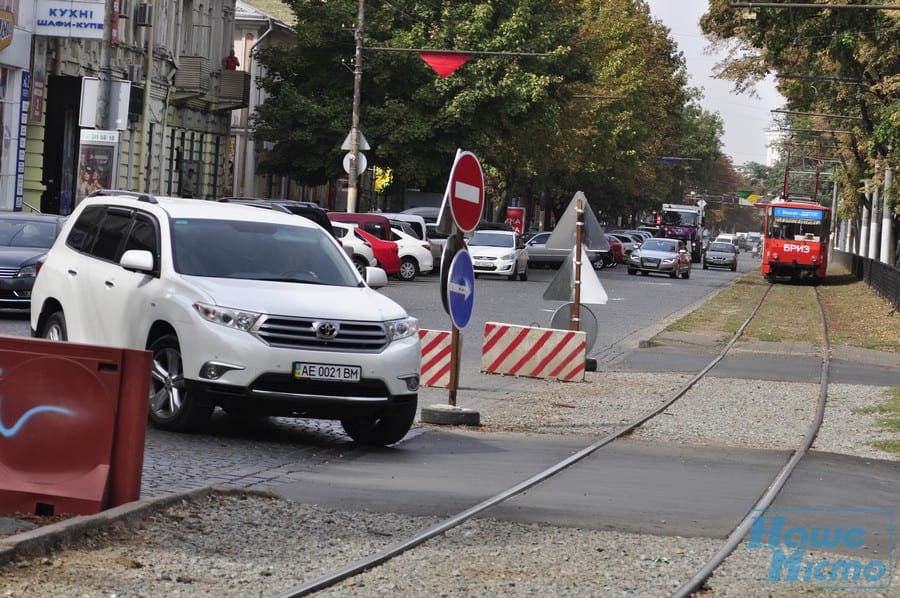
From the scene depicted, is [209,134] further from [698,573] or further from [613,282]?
[698,573]

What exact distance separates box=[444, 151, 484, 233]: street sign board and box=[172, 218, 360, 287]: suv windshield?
1.37 meters

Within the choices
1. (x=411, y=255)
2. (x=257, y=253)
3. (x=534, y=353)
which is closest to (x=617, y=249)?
(x=411, y=255)

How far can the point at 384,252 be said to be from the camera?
1702 inches

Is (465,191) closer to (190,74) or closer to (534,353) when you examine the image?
(534,353)

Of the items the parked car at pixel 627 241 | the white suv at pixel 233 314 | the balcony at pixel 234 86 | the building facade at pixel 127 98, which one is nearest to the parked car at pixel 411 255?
the building facade at pixel 127 98

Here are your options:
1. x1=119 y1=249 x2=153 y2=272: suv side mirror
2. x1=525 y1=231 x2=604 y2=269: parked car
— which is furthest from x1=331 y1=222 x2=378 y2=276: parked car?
x1=119 y1=249 x2=153 y2=272: suv side mirror

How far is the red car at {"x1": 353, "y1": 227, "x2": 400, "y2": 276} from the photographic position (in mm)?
43094

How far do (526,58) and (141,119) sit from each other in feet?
48.5

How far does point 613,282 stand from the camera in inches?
2212

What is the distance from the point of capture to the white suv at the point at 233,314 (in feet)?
38.7

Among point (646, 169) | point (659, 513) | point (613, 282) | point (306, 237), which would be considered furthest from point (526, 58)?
point (659, 513)

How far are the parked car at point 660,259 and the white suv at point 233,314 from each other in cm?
5150

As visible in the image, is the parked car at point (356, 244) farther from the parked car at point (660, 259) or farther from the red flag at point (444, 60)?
the parked car at point (660, 259)

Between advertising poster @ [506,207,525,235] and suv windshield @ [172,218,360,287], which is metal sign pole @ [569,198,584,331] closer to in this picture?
suv windshield @ [172,218,360,287]
